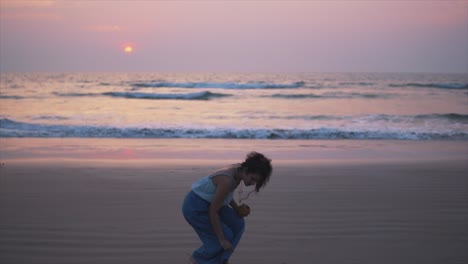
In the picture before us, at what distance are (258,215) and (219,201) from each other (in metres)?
2.40

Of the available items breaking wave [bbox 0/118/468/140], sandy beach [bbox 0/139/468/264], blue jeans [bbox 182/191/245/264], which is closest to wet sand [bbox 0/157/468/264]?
sandy beach [bbox 0/139/468/264]

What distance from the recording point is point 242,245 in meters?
4.51

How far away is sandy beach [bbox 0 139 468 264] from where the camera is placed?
4.30 m

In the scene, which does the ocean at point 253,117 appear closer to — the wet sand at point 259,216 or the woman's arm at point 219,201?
the wet sand at point 259,216

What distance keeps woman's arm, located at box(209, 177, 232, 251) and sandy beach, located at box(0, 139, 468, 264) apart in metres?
1.00

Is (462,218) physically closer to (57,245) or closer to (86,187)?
(57,245)

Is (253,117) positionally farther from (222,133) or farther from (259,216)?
(259,216)

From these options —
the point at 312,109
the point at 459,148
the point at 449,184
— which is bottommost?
the point at 449,184

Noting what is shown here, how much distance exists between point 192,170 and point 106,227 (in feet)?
11.0

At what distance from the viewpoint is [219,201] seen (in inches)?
126

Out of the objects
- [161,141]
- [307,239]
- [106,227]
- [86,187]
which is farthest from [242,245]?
[161,141]

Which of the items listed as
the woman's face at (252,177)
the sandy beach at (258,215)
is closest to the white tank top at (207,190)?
the woman's face at (252,177)

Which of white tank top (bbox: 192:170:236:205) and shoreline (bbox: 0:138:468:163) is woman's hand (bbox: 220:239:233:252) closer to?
white tank top (bbox: 192:170:236:205)

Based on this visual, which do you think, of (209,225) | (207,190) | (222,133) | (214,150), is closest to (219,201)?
(207,190)
